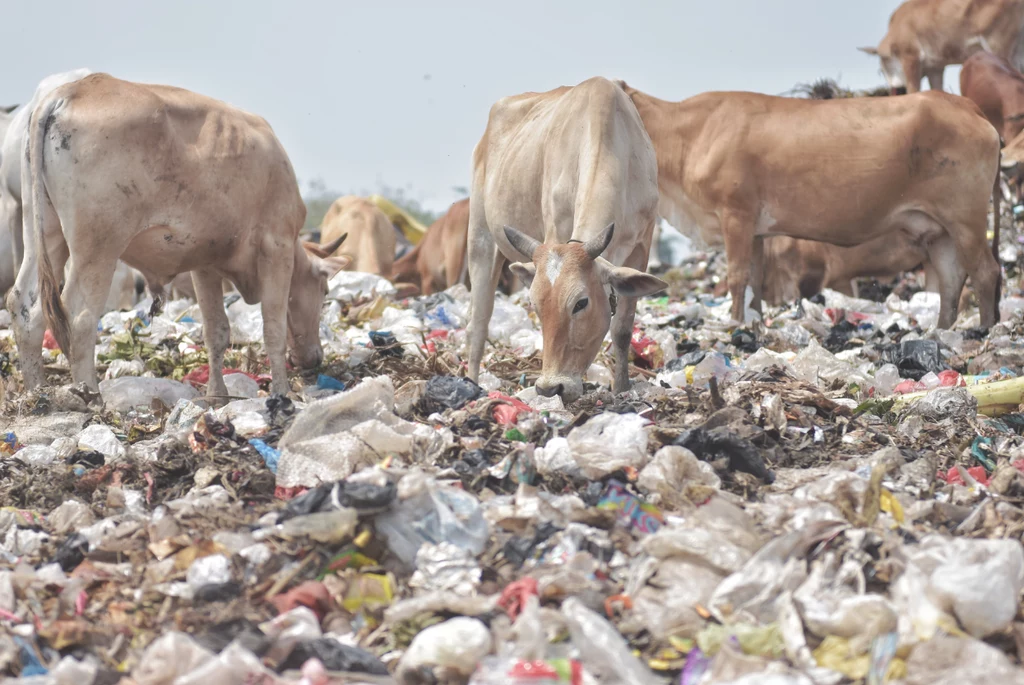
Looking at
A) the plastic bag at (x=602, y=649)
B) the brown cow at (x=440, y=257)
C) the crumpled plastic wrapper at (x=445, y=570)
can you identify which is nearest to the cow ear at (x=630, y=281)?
the crumpled plastic wrapper at (x=445, y=570)

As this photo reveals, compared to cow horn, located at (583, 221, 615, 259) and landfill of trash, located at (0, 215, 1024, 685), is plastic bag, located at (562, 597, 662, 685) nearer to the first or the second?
landfill of trash, located at (0, 215, 1024, 685)

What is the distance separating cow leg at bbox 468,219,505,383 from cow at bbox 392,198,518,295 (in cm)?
679

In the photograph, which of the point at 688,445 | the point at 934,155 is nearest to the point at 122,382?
the point at 688,445

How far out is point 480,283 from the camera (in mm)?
7441

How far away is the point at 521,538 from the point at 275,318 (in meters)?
3.94

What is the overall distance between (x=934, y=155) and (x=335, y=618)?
24.4ft

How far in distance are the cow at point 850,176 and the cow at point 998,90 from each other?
12.3 ft

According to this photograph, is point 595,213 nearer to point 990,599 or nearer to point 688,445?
point 688,445

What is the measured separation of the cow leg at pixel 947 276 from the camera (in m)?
9.40

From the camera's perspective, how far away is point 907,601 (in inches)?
129

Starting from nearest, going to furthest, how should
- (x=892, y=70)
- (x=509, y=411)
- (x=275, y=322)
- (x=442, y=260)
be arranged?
1. (x=509, y=411)
2. (x=275, y=322)
3. (x=892, y=70)
4. (x=442, y=260)

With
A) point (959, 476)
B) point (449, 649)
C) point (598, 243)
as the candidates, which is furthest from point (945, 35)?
point (449, 649)

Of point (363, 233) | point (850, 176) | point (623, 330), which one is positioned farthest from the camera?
point (363, 233)

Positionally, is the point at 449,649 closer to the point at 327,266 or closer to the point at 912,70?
the point at 327,266
